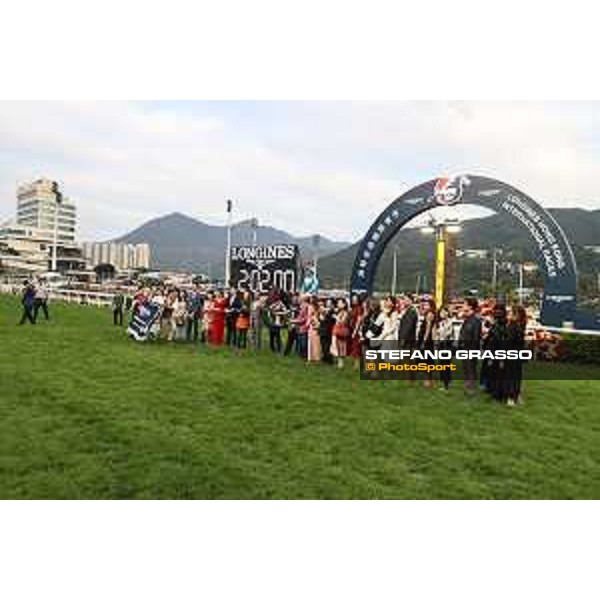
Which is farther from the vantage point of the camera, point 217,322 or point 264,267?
point 264,267

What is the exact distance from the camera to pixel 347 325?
12.9 metres

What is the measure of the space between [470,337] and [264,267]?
6933 mm

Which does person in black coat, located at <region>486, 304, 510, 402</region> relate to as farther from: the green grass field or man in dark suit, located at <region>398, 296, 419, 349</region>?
man in dark suit, located at <region>398, 296, 419, 349</region>

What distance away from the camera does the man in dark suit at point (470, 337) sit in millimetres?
10531

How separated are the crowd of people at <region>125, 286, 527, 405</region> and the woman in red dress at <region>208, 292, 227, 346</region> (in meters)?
0.02

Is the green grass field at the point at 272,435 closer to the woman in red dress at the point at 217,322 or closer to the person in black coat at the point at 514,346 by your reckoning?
the person in black coat at the point at 514,346

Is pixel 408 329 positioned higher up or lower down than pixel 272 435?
higher up

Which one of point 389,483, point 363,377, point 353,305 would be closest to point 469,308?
point 363,377

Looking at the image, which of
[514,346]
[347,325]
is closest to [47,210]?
[347,325]

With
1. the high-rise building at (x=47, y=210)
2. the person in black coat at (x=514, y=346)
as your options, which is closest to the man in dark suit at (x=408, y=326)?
the person in black coat at (x=514, y=346)

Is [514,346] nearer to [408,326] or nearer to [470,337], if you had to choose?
[470,337]

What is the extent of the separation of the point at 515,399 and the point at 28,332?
10.9 metres

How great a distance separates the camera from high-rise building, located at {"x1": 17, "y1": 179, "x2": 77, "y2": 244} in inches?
605

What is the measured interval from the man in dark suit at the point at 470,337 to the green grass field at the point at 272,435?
1.02ft
